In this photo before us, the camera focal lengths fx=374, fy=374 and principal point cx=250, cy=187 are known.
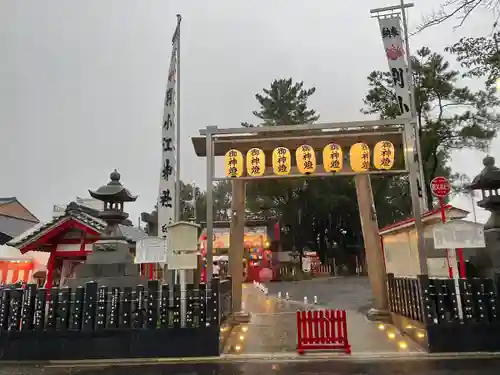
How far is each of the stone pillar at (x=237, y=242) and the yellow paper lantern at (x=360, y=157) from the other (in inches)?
152

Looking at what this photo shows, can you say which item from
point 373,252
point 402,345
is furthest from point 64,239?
point 402,345

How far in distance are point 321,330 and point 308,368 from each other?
1.47 metres

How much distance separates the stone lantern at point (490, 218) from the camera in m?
10.3

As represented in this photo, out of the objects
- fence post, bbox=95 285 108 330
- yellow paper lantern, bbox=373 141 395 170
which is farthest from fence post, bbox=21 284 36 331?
yellow paper lantern, bbox=373 141 395 170

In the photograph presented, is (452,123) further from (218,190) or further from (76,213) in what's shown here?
(218,190)

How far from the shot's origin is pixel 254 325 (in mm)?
12047

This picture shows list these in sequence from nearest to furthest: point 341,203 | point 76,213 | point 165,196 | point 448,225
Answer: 1. point 448,225
2. point 165,196
3. point 76,213
4. point 341,203

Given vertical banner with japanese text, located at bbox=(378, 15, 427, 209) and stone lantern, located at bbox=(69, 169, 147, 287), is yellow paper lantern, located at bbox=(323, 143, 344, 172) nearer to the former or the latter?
vertical banner with japanese text, located at bbox=(378, 15, 427, 209)

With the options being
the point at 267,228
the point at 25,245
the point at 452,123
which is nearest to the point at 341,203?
the point at 267,228

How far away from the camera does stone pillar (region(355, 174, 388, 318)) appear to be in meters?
12.1

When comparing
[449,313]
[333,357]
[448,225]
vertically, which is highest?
[448,225]

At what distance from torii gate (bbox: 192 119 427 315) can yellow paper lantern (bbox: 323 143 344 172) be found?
0.51 feet

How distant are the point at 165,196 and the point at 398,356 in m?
7.77

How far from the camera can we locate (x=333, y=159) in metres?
11.2
